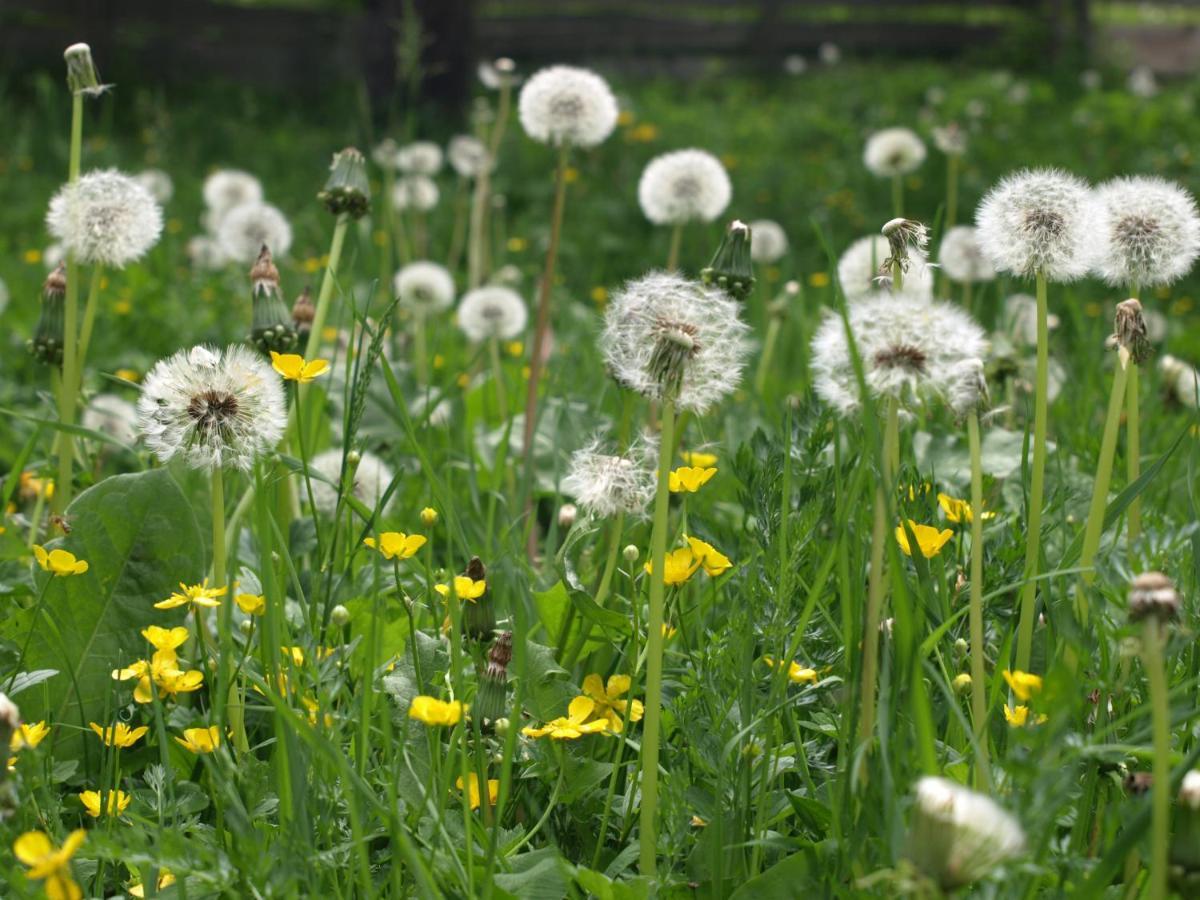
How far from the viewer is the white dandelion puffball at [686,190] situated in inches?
103

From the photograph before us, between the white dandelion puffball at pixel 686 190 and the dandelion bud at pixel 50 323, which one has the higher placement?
the white dandelion puffball at pixel 686 190

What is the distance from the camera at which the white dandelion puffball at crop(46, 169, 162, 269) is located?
1.84m

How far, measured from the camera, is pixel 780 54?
41.2 feet

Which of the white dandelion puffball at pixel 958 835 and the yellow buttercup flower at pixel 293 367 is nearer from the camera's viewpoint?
the white dandelion puffball at pixel 958 835

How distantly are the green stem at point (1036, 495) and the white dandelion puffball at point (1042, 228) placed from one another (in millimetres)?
25

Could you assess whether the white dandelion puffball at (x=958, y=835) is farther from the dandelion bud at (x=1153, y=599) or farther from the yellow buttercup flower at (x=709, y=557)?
the yellow buttercup flower at (x=709, y=557)

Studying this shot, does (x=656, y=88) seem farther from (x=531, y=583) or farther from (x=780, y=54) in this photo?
(x=531, y=583)

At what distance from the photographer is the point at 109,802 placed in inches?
50.4

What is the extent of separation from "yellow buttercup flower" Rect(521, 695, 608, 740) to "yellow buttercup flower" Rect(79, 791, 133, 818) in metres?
0.41

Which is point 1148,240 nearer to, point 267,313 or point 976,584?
point 976,584

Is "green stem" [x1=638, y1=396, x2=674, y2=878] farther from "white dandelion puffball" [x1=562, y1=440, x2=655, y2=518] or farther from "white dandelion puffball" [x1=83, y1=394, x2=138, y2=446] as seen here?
"white dandelion puffball" [x1=83, y1=394, x2=138, y2=446]

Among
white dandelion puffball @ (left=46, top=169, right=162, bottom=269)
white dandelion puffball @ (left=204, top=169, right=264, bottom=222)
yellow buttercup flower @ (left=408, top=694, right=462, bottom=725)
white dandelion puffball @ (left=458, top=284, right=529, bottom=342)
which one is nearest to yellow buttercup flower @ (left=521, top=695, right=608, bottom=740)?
yellow buttercup flower @ (left=408, top=694, right=462, bottom=725)

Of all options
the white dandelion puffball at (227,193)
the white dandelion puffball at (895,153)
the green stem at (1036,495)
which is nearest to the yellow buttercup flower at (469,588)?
the green stem at (1036,495)

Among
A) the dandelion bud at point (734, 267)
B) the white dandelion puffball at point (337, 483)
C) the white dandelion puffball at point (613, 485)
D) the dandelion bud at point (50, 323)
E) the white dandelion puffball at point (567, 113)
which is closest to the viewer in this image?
the white dandelion puffball at point (613, 485)
